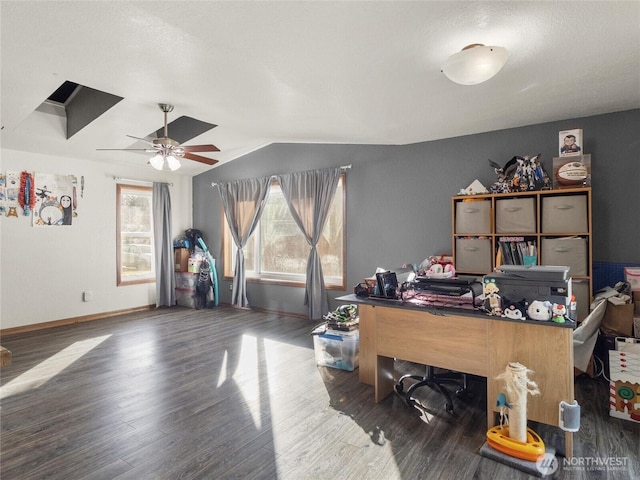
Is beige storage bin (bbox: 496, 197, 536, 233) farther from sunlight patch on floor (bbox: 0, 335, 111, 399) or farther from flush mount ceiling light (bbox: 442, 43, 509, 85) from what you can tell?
sunlight patch on floor (bbox: 0, 335, 111, 399)

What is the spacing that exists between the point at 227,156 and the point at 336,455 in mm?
5065

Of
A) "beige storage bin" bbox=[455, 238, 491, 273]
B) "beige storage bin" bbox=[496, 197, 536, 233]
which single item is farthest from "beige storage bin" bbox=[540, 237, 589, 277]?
"beige storage bin" bbox=[455, 238, 491, 273]

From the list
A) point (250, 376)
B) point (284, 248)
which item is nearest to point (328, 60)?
point (250, 376)

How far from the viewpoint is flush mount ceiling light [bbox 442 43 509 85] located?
6.79 ft

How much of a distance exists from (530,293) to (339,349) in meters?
1.79

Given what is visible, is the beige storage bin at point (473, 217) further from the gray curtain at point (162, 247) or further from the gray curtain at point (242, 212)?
the gray curtain at point (162, 247)

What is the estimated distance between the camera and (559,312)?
6.33ft

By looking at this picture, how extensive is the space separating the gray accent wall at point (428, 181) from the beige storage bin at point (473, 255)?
0.38 meters

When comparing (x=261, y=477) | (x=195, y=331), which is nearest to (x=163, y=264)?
(x=195, y=331)

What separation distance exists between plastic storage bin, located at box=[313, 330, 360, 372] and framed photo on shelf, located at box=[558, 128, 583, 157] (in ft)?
8.20

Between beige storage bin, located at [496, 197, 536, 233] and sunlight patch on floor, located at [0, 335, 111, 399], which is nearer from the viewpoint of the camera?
sunlight patch on floor, located at [0, 335, 111, 399]

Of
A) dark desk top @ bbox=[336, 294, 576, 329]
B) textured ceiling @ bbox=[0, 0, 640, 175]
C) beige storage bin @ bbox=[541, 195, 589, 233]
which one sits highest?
textured ceiling @ bbox=[0, 0, 640, 175]

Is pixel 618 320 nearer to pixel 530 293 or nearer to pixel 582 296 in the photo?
pixel 582 296

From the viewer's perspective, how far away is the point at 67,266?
5.11 meters
